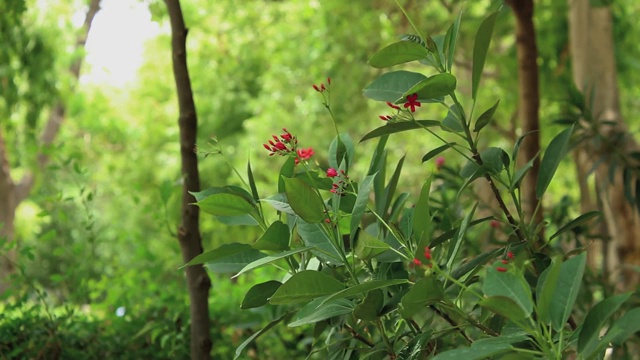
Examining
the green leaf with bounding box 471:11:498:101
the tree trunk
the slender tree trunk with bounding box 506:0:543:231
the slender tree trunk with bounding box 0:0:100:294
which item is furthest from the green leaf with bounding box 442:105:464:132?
the slender tree trunk with bounding box 0:0:100:294

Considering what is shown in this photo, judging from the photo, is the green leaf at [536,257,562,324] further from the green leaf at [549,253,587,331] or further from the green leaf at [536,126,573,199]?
the green leaf at [536,126,573,199]

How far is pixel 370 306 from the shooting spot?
128 cm

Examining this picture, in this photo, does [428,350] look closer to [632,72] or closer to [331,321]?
[331,321]

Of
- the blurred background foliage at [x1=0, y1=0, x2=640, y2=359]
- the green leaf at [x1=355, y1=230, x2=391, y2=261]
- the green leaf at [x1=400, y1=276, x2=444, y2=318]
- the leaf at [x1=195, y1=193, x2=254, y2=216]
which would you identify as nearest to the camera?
the green leaf at [x1=400, y1=276, x2=444, y2=318]

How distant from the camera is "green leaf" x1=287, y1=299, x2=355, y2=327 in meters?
1.28

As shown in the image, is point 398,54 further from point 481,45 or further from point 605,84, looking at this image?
point 605,84

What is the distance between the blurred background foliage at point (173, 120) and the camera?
2506mm

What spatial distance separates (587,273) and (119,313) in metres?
1.70

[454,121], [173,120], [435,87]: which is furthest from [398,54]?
[173,120]

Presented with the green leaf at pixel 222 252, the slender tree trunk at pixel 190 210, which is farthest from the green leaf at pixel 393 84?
the slender tree trunk at pixel 190 210

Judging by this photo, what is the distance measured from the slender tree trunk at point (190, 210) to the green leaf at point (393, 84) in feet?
2.47

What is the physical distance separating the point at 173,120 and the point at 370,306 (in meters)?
12.7

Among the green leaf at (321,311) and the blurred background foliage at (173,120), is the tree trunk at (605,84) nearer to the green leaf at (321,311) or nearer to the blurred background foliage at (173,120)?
the blurred background foliage at (173,120)

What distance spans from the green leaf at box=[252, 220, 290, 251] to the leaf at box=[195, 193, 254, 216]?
0.08m
